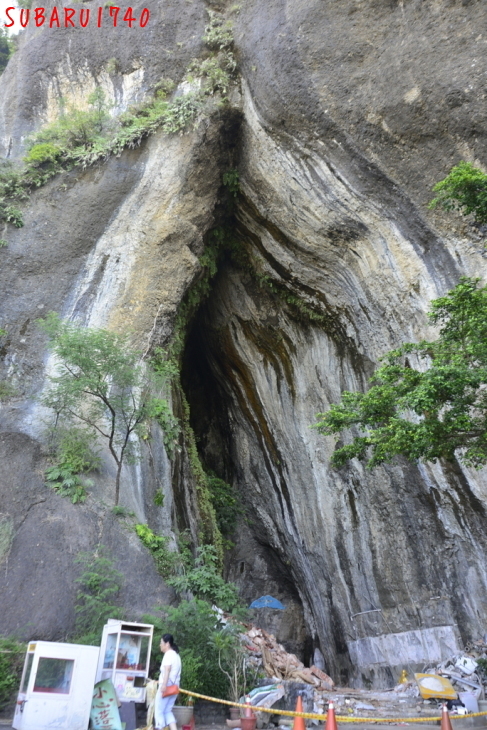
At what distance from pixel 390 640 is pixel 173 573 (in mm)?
6092

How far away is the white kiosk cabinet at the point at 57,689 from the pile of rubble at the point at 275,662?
373 cm

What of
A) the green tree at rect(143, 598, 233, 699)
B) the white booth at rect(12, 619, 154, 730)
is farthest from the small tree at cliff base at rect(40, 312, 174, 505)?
the white booth at rect(12, 619, 154, 730)

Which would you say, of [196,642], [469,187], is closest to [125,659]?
[196,642]

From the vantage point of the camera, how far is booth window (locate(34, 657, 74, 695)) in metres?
4.73

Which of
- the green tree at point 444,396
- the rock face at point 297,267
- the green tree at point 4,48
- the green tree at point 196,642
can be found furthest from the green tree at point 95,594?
the green tree at point 4,48

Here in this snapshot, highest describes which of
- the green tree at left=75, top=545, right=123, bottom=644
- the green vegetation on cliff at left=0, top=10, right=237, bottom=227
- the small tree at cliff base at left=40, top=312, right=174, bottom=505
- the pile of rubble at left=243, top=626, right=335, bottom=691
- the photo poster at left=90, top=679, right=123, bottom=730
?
the green vegetation on cliff at left=0, top=10, right=237, bottom=227

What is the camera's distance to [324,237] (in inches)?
466

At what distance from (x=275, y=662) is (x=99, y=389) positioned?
5.34 meters

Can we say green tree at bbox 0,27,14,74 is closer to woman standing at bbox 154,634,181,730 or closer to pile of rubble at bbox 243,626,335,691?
pile of rubble at bbox 243,626,335,691

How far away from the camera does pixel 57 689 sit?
4.74m

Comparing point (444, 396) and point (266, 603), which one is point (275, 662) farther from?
point (444, 396)

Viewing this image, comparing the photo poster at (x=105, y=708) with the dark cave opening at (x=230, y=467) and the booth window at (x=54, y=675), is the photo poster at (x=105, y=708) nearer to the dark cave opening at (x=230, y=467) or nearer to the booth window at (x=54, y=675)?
the booth window at (x=54, y=675)

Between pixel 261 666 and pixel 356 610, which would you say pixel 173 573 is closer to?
pixel 261 666

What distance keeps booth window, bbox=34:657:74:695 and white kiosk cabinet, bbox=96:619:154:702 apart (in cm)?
52
